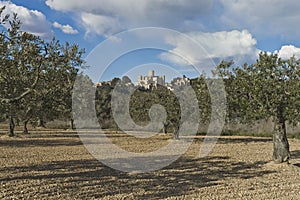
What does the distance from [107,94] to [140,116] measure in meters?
14.8

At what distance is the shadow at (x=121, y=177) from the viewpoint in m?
9.19

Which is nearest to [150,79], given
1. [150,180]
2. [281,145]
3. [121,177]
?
[281,145]

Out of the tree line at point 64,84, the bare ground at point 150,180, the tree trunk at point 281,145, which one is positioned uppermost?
the tree line at point 64,84

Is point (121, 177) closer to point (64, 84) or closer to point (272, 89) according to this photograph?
point (64, 84)

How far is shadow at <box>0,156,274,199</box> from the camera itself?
9.19 meters

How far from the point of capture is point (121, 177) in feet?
37.1

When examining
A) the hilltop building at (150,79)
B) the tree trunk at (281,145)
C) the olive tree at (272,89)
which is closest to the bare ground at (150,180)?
the tree trunk at (281,145)

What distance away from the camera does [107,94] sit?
46625mm

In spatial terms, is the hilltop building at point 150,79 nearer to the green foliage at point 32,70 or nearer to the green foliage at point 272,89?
the green foliage at point 272,89

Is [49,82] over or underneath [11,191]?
over

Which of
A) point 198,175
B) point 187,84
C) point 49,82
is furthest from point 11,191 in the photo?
point 187,84

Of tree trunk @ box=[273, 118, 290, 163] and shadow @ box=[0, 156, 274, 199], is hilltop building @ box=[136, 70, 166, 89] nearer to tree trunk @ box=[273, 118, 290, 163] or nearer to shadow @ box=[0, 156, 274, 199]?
shadow @ box=[0, 156, 274, 199]

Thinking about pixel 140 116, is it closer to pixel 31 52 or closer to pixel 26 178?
pixel 26 178

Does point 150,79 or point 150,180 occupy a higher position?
point 150,79
